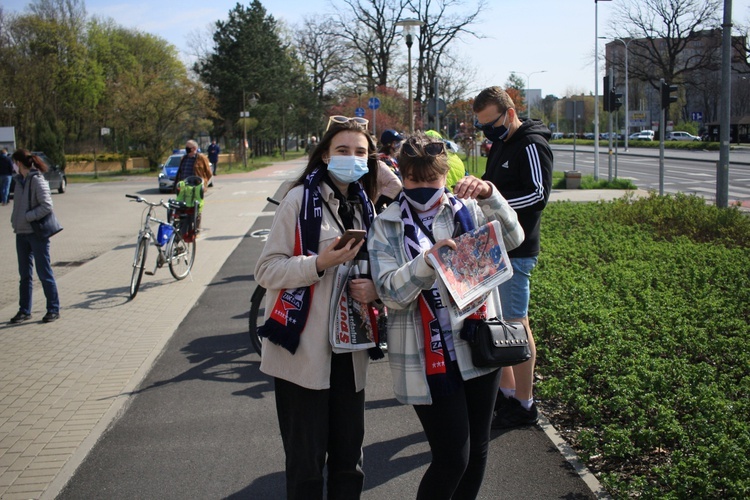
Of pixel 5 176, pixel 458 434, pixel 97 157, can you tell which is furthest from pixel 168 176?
pixel 458 434

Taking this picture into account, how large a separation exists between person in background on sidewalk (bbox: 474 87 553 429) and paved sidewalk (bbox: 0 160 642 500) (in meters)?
2.79

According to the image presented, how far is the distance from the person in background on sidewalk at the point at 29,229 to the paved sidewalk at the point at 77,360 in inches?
9.3

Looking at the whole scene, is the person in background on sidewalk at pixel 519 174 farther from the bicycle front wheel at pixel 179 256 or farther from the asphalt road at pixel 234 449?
the bicycle front wheel at pixel 179 256

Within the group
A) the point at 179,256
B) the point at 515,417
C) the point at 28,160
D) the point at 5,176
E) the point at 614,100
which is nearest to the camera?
the point at 515,417

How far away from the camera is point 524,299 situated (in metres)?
4.41

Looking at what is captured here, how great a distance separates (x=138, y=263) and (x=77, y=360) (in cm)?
270

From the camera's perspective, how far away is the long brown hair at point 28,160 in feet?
Result: 26.1

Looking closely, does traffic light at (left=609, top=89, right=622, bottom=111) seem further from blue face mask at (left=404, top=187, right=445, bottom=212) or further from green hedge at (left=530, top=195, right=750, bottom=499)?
blue face mask at (left=404, top=187, right=445, bottom=212)

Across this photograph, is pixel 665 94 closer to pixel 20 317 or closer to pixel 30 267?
pixel 30 267

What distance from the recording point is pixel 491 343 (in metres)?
2.79

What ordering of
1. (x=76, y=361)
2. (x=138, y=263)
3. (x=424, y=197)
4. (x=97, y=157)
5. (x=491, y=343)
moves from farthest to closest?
(x=97, y=157) < (x=138, y=263) < (x=76, y=361) < (x=424, y=197) < (x=491, y=343)

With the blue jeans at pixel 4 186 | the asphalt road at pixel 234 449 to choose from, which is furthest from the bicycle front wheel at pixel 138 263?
the blue jeans at pixel 4 186

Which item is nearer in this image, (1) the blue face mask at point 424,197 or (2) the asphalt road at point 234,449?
(1) the blue face mask at point 424,197

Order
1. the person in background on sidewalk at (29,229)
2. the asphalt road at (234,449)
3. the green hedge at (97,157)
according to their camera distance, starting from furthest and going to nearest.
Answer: the green hedge at (97,157), the person in background on sidewalk at (29,229), the asphalt road at (234,449)
